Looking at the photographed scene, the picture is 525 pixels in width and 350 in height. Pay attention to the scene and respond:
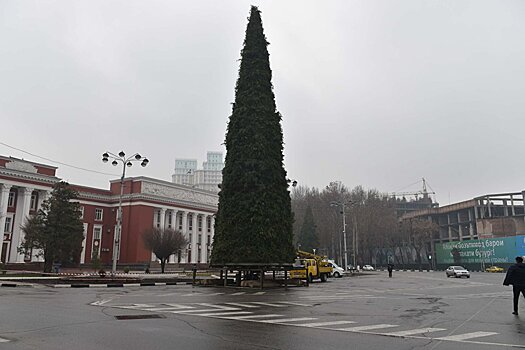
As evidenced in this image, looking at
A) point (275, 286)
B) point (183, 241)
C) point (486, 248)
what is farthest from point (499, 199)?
point (275, 286)

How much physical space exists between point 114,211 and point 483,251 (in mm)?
67658

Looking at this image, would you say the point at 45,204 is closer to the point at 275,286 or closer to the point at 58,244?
the point at 58,244

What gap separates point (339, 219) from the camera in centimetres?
9150

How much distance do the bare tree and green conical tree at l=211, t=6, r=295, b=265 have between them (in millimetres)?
34930

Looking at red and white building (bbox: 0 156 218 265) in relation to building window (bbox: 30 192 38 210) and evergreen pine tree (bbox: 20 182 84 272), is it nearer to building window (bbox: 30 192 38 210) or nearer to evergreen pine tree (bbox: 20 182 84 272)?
building window (bbox: 30 192 38 210)

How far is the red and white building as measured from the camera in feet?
208

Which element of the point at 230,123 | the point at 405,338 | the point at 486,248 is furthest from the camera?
the point at 486,248

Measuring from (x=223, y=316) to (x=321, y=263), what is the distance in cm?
2890

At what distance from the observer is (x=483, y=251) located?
76.9 m

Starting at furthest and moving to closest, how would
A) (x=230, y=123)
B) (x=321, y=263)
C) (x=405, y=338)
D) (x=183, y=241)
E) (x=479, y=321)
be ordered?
(x=183, y=241) < (x=321, y=263) < (x=230, y=123) < (x=479, y=321) < (x=405, y=338)

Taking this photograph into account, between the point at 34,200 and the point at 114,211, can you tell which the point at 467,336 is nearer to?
the point at 34,200

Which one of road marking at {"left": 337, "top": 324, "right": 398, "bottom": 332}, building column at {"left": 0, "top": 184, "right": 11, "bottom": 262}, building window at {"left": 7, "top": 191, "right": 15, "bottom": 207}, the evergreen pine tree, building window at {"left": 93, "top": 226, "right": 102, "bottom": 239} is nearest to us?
road marking at {"left": 337, "top": 324, "right": 398, "bottom": 332}

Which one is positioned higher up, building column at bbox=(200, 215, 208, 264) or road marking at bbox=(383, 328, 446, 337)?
building column at bbox=(200, 215, 208, 264)

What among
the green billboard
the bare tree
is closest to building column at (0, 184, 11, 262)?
the bare tree
